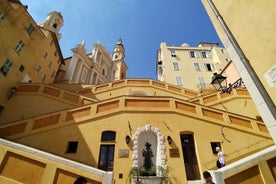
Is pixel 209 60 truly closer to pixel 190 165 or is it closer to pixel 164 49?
pixel 164 49

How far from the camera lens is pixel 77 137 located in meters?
9.21

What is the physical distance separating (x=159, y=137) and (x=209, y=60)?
2662cm

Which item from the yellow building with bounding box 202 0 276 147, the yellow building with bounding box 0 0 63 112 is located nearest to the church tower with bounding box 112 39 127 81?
the yellow building with bounding box 0 0 63 112

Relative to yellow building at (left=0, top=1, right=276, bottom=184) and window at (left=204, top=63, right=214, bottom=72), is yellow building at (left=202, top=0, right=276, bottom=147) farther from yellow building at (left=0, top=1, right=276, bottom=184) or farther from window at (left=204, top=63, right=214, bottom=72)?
window at (left=204, top=63, right=214, bottom=72)

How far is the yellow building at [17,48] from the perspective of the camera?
13.1m

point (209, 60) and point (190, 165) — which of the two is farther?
point (209, 60)

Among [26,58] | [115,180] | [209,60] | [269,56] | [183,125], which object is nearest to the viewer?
[269,56]

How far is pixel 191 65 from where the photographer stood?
3017 cm

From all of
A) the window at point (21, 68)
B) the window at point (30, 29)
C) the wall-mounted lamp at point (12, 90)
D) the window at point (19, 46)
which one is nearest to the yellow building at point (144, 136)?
the wall-mounted lamp at point (12, 90)

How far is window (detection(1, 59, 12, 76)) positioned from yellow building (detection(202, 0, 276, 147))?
14751 mm

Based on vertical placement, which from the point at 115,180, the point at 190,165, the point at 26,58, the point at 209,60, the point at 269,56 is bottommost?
the point at 115,180

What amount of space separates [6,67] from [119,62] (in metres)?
32.6

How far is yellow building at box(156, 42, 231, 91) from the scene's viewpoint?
2772cm

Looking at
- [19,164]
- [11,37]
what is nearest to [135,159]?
[19,164]
